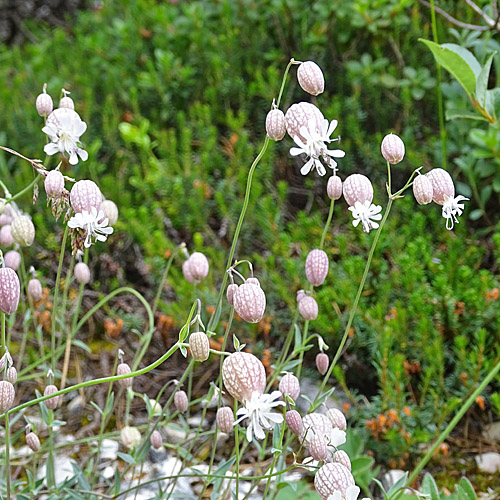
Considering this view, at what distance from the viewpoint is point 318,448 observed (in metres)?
1.04

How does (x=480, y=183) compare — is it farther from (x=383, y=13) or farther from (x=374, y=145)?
(x=383, y=13)

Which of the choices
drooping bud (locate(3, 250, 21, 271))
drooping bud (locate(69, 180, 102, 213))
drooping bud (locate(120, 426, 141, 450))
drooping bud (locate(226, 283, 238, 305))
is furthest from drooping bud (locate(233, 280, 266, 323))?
drooping bud (locate(3, 250, 21, 271))

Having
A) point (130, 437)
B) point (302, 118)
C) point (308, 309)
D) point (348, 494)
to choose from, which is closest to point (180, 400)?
point (130, 437)

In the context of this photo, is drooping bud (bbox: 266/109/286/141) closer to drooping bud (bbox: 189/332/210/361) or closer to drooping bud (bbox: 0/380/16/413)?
drooping bud (bbox: 189/332/210/361)

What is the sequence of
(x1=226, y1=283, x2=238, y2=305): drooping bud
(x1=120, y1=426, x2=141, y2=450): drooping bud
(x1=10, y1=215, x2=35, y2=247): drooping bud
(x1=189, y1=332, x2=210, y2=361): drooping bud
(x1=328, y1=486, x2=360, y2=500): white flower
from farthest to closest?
(x1=120, y1=426, x2=141, y2=450): drooping bud < (x1=10, y1=215, x2=35, y2=247): drooping bud < (x1=226, y1=283, x2=238, y2=305): drooping bud < (x1=189, y1=332, x2=210, y2=361): drooping bud < (x1=328, y1=486, x2=360, y2=500): white flower

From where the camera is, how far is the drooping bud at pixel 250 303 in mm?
1073

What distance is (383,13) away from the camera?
2629 mm

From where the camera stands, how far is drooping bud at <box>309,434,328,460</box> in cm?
104

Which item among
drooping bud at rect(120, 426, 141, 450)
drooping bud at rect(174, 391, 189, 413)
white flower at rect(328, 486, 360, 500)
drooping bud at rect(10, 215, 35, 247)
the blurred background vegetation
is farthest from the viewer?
the blurred background vegetation

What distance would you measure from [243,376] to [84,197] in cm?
40

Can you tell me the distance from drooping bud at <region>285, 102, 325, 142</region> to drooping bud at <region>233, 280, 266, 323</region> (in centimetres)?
27

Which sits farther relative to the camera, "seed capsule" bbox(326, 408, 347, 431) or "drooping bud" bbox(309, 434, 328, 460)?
"seed capsule" bbox(326, 408, 347, 431)

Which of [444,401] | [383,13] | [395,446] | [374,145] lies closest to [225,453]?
[395,446]

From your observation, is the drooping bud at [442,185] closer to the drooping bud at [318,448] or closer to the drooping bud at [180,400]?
the drooping bud at [318,448]
